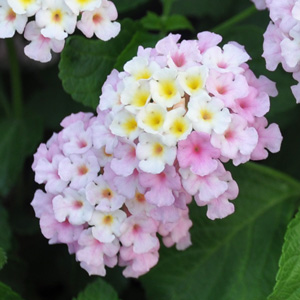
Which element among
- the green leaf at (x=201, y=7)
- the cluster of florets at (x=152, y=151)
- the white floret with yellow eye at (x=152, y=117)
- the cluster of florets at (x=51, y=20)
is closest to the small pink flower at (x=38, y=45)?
the cluster of florets at (x=51, y=20)

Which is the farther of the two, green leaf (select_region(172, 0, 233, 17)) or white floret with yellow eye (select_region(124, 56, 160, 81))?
green leaf (select_region(172, 0, 233, 17))

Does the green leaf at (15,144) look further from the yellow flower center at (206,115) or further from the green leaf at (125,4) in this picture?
the yellow flower center at (206,115)

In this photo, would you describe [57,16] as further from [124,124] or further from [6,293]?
[6,293]

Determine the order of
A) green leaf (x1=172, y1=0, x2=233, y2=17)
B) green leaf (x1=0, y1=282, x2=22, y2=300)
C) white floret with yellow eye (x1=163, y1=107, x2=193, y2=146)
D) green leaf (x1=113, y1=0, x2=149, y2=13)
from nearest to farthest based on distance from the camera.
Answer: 1. white floret with yellow eye (x1=163, y1=107, x2=193, y2=146)
2. green leaf (x1=0, y1=282, x2=22, y2=300)
3. green leaf (x1=113, y1=0, x2=149, y2=13)
4. green leaf (x1=172, y1=0, x2=233, y2=17)

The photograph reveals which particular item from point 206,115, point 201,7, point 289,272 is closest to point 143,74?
point 206,115

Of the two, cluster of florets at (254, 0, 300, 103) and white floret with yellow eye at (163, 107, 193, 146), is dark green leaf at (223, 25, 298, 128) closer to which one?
cluster of florets at (254, 0, 300, 103)

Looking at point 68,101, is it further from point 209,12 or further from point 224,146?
point 224,146

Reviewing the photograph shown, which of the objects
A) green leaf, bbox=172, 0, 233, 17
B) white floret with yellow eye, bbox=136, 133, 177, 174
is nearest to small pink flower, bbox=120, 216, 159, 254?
white floret with yellow eye, bbox=136, 133, 177, 174
